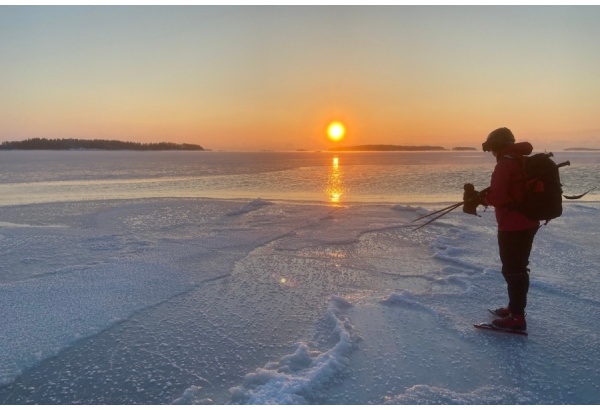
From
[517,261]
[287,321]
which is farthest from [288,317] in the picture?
[517,261]

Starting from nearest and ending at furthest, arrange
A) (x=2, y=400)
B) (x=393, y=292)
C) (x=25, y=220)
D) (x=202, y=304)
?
(x=2, y=400) < (x=202, y=304) < (x=393, y=292) < (x=25, y=220)

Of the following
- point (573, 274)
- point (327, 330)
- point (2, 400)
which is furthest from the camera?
point (573, 274)

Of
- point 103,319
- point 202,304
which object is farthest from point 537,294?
point 103,319

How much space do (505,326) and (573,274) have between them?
2.11 meters

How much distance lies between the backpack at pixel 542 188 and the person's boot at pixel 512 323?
88cm

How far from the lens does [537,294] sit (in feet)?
14.1

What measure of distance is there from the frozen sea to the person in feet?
0.91

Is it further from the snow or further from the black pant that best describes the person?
the snow

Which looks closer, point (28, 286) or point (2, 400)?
point (2, 400)

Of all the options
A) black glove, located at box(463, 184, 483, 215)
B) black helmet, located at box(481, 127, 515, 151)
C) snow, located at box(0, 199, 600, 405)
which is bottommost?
snow, located at box(0, 199, 600, 405)

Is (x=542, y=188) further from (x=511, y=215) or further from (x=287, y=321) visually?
(x=287, y=321)

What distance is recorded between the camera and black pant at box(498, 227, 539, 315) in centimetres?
342

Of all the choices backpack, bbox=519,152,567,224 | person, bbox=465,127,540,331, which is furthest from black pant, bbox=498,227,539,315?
backpack, bbox=519,152,567,224

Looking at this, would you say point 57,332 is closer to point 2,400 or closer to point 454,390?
point 2,400
